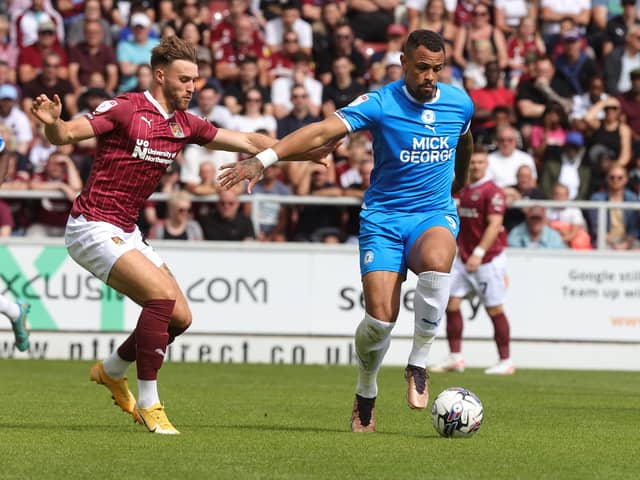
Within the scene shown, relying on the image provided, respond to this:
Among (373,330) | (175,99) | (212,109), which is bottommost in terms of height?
(373,330)

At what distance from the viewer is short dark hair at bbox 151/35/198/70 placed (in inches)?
364

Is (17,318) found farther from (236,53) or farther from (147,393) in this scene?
(236,53)

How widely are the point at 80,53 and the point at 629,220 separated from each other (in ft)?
28.8

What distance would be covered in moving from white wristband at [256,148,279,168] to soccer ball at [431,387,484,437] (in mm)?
1907

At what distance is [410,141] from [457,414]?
6.19ft

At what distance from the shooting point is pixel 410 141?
9430 millimetres

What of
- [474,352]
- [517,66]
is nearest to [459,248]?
[474,352]

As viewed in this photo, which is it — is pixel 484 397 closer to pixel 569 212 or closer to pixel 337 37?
pixel 569 212

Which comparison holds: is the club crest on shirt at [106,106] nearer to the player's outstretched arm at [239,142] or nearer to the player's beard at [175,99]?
the player's beard at [175,99]

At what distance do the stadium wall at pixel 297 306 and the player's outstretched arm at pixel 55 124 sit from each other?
9708 mm

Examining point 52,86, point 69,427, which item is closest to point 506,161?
point 52,86

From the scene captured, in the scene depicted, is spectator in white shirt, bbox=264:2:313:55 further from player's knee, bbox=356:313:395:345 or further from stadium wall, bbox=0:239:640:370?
player's knee, bbox=356:313:395:345

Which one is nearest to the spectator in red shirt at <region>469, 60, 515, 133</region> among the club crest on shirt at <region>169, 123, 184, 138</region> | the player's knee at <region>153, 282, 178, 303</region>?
the club crest on shirt at <region>169, 123, 184, 138</region>

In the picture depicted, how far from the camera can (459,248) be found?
17.6m
